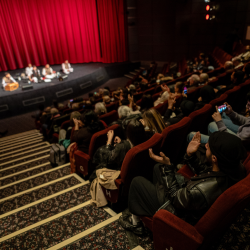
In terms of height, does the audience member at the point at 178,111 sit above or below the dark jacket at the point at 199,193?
below

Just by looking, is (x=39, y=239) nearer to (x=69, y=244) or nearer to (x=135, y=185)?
(x=69, y=244)

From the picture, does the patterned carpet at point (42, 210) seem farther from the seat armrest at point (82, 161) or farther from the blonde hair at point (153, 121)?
the blonde hair at point (153, 121)

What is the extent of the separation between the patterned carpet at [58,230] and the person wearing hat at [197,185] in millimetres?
416

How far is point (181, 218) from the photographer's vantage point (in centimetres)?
119

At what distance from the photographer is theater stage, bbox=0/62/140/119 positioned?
259 inches

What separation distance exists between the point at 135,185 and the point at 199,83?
280cm

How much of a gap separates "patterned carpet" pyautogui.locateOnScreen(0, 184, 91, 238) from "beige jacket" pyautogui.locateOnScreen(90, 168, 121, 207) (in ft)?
0.66

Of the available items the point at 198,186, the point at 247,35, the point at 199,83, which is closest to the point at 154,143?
the point at 198,186

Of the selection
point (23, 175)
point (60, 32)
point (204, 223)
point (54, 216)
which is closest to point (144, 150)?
point (204, 223)

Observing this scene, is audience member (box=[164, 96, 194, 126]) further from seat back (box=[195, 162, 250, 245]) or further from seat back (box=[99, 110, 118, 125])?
seat back (box=[195, 162, 250, 245])

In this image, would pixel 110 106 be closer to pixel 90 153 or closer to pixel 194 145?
pixel 90 153

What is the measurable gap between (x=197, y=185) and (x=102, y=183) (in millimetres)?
782

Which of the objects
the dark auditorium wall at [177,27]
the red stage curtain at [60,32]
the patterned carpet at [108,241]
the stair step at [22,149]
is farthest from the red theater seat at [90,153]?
the red stage curtain at [60,32]

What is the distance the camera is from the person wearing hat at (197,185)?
1.02 m
